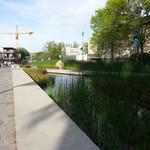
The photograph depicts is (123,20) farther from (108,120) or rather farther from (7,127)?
(7,127)

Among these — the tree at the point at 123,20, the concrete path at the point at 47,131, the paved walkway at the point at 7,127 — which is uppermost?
the tree at the point at 123,20

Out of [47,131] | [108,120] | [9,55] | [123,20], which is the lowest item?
[9,55]

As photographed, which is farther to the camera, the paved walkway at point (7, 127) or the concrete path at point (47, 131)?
the paved walkway at point (7, 127)

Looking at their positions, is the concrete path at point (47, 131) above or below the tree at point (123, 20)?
below

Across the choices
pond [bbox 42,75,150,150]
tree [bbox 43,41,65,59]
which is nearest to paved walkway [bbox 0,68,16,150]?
pond [bbox 42,75,150,150]

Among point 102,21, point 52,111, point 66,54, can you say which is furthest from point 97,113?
point 66,54

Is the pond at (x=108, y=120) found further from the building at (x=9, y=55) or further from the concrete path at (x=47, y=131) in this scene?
the building at (x=9, y=55)

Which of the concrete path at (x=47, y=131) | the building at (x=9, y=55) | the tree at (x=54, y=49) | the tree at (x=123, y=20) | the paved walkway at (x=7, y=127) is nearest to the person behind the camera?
the concrete path at (x=47, y=131)

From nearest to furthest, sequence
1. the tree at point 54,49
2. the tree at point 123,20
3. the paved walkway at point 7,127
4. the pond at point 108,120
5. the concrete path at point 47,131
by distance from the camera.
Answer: the concrete path at point 47,131 < the paved walkway at point 7,127 < the pond at point 108,120 < the tree at point 123,20 < the tree at point 54,49

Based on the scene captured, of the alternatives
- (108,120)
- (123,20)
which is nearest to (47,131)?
(108,120)

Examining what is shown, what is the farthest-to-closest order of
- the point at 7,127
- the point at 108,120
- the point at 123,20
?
the point at 123,20 → the point at 108,120 → the point at 7,127

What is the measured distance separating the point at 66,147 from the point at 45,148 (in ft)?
1.07

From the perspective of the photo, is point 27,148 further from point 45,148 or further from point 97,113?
point 97,113

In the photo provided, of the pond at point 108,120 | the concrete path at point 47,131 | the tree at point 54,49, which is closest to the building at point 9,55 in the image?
the tree at point 54,49
